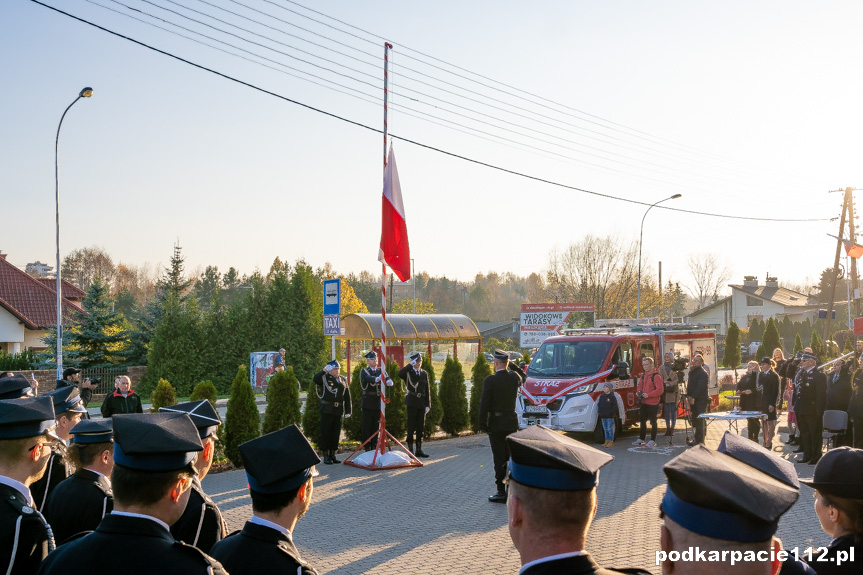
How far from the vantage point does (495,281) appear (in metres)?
132

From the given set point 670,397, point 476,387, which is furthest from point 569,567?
point 476,387

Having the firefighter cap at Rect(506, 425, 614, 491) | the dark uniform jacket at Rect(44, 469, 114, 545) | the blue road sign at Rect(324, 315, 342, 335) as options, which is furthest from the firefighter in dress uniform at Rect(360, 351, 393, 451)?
the firefighter cap at Rect(506, 425, 614, 491)

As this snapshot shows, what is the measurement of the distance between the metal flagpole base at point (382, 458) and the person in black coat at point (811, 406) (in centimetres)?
756

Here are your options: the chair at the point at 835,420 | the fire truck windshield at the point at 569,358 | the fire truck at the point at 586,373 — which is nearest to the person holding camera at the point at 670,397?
the fire truck at the point at 586,373

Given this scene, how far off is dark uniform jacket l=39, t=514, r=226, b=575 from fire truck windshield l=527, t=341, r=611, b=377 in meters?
15.5

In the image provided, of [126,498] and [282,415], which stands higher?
[126,498]

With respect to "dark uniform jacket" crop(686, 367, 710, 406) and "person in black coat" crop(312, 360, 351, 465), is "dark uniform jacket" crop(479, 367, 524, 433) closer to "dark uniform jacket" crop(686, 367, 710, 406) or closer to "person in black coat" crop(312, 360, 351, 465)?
"person in black coat" crop(312, 360, 351, 465)

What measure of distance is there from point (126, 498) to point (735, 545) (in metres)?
2.15

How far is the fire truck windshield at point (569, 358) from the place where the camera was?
17.7 m

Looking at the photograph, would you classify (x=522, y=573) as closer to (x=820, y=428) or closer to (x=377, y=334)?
(x=820, y=428)

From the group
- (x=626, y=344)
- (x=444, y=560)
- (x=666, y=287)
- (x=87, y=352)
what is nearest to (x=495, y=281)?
(x=666, y=287)

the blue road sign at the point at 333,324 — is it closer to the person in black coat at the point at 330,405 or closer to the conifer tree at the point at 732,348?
the person in black coat at the point at 330,405

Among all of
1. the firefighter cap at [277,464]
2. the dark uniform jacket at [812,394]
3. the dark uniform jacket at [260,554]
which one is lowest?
the dark uniform jacket at [812,394]

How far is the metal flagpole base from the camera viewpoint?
46.3ft
